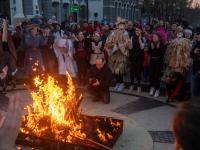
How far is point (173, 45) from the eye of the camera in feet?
29.1

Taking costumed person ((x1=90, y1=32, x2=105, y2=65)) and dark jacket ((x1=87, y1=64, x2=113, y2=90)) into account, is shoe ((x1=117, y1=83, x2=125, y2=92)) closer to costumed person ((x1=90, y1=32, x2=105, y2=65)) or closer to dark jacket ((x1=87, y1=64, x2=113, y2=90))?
costumed person ((x1=90, y1=32, x2=105, y2=65))

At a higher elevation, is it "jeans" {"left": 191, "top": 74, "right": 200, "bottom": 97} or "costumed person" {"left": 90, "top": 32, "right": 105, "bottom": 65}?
"costumed person" {"left": 90, "top": 32, "right": 105, "bottom": 65}

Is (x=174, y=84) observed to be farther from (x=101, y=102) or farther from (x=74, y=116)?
(x=74, y=116)

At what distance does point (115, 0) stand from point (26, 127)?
50235 millimetres

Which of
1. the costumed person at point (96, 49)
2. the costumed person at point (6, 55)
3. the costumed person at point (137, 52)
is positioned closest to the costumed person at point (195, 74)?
the costumed person at point (137, 52)

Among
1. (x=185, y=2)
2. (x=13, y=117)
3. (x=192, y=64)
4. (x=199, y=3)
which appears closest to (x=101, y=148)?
(x=13, y=117)

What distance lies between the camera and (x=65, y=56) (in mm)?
10859

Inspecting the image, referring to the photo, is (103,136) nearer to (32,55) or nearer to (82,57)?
(82,57)

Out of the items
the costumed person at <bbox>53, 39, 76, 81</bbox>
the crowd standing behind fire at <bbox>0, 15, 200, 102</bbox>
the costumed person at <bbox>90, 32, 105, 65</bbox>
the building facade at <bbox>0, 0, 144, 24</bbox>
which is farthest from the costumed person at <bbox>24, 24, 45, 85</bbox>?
the building facade at <bbox>0, 0, 144, 24</bbox>

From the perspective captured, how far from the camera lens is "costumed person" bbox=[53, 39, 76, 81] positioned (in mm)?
10742

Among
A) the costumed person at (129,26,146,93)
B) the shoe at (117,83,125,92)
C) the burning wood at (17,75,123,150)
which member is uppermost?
the costumed person at (129,26,146,93)

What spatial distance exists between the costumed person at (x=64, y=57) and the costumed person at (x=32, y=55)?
0.63 metres

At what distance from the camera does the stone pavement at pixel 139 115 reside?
6.04m

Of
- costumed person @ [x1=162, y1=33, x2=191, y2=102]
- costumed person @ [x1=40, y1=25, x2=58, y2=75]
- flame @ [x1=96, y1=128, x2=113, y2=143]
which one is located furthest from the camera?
costumed person @ [x1=40, y1=25, x2=58, y2=75]
